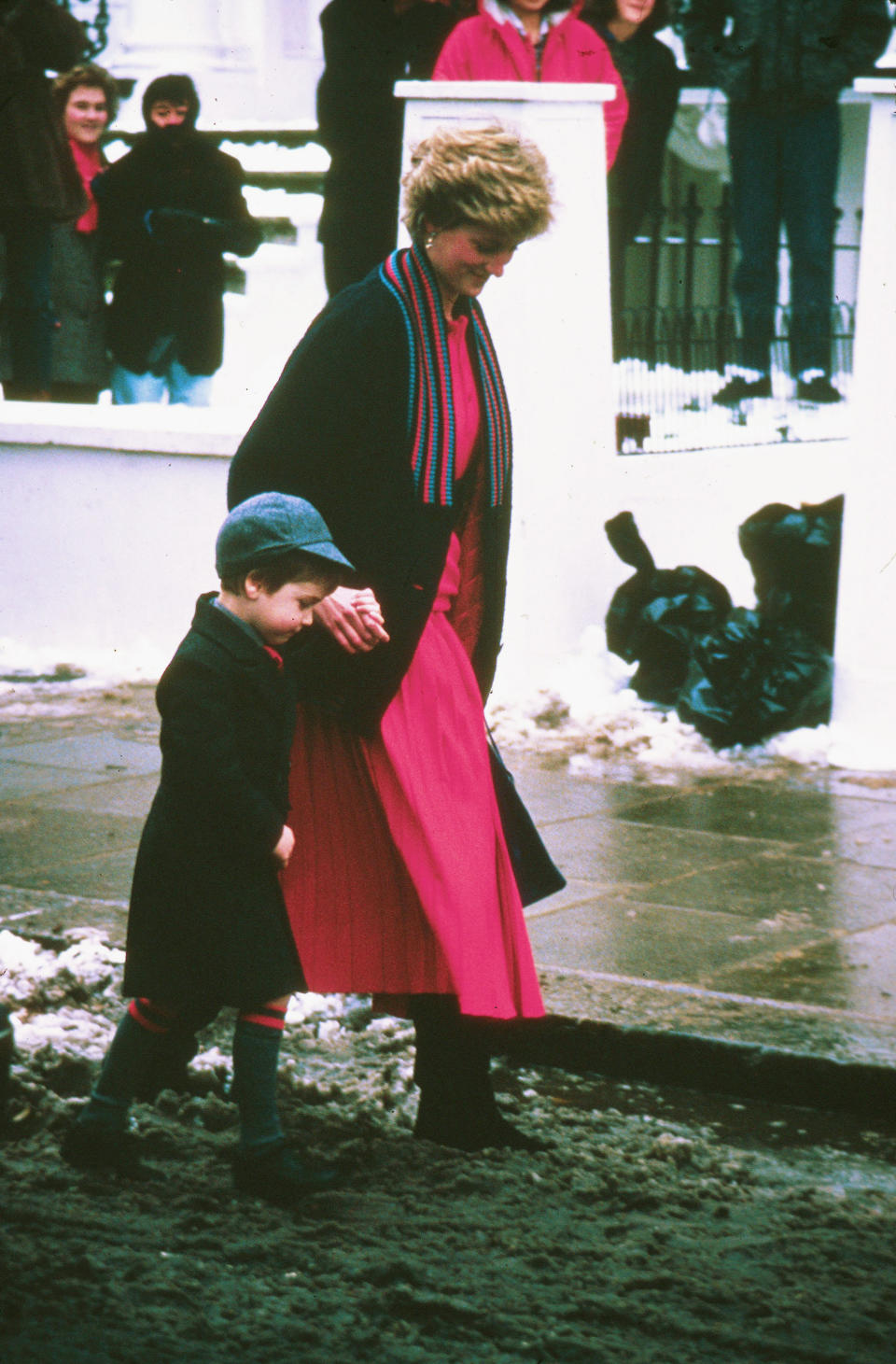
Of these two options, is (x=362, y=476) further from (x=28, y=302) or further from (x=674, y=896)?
(x=28, y=302)

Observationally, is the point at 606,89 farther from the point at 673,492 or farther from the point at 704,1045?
the point at 704,1045

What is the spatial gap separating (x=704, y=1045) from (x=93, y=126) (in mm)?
7070

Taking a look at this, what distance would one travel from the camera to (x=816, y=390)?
10.0m

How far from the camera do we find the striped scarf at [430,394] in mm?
4145

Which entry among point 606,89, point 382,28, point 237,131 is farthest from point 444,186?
point 237,131

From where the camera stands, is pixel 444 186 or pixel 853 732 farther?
pixel 853 732

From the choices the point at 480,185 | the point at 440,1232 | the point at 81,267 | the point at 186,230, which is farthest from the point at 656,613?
the point at 440,1232

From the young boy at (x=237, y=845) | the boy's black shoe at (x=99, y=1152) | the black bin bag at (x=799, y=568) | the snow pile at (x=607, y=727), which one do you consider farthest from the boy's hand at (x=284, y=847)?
the black bin bag at (x=799, y=568)

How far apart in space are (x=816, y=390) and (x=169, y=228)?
3130 millimetres

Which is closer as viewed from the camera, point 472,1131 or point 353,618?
point 353,618

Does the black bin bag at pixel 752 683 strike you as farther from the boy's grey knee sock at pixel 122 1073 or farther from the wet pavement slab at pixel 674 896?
the boy's grey knee sock at pixel 122 1073

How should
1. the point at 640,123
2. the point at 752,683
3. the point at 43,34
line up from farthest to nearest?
the point at 640,123, the point at 43,34, the point at 752,683

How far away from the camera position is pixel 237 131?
16.8 m

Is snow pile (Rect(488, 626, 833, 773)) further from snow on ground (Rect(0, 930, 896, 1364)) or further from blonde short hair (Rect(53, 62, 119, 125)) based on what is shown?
blonde short hair (Rect(53, 62, 119, 125))
